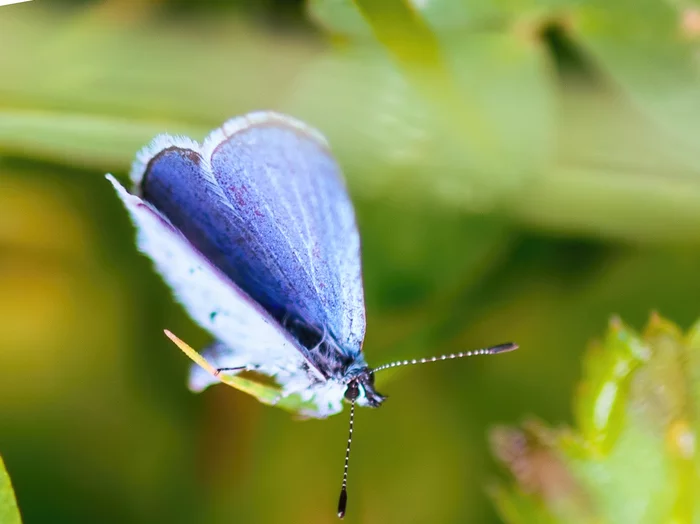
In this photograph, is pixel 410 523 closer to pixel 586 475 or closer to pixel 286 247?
pixel 586 475

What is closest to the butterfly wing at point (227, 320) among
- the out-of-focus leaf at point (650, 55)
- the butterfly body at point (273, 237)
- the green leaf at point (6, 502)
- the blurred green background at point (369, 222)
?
the butterfly body at point (273, 237)

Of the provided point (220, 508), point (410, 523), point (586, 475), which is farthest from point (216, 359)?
point (586, 475)

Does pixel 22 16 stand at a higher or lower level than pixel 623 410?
higher

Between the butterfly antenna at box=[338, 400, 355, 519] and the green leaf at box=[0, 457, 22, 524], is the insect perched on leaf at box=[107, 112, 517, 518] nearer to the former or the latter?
the butterfly antenna at box=[338, 400, 355, 519]

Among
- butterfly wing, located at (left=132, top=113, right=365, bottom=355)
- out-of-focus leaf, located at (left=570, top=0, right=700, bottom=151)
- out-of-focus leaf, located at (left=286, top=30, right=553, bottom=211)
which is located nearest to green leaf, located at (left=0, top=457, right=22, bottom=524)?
butterfly wing, located at (left=132, top=113, right=365, bottom=355)

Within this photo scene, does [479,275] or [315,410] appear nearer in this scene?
[315,410]

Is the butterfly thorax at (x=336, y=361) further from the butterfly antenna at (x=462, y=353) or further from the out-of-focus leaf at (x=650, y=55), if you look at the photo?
the out-of-focus leaf at (x=650, y=55)
